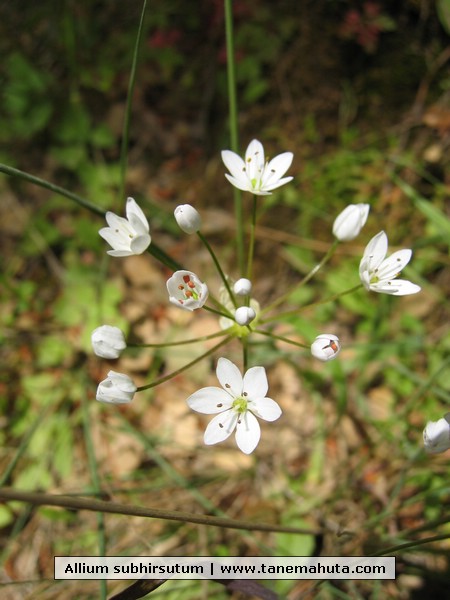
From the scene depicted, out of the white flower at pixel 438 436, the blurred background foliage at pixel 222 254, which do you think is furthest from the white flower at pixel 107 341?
the white flower at pixel 438 436

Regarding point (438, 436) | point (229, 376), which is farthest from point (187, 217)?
point (438, 436)

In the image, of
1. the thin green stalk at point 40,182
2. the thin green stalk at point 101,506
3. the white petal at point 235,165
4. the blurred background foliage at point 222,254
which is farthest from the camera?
the blurred background foliage at point 222,254

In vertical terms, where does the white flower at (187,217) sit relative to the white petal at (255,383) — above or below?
above

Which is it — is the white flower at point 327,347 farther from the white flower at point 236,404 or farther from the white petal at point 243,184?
the white petal at point 243,184

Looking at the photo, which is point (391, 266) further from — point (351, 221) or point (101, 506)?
point (101, 506)

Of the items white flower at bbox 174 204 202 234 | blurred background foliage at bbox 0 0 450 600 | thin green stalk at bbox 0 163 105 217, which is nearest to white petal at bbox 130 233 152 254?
white flower at bbox 174 204 202 234

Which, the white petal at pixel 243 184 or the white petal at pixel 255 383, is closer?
the white petal at pixel 255 383

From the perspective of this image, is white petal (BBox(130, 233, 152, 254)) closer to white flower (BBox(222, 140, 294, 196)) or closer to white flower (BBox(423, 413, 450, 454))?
white flower (BBox(222, 140, 294, 196))
